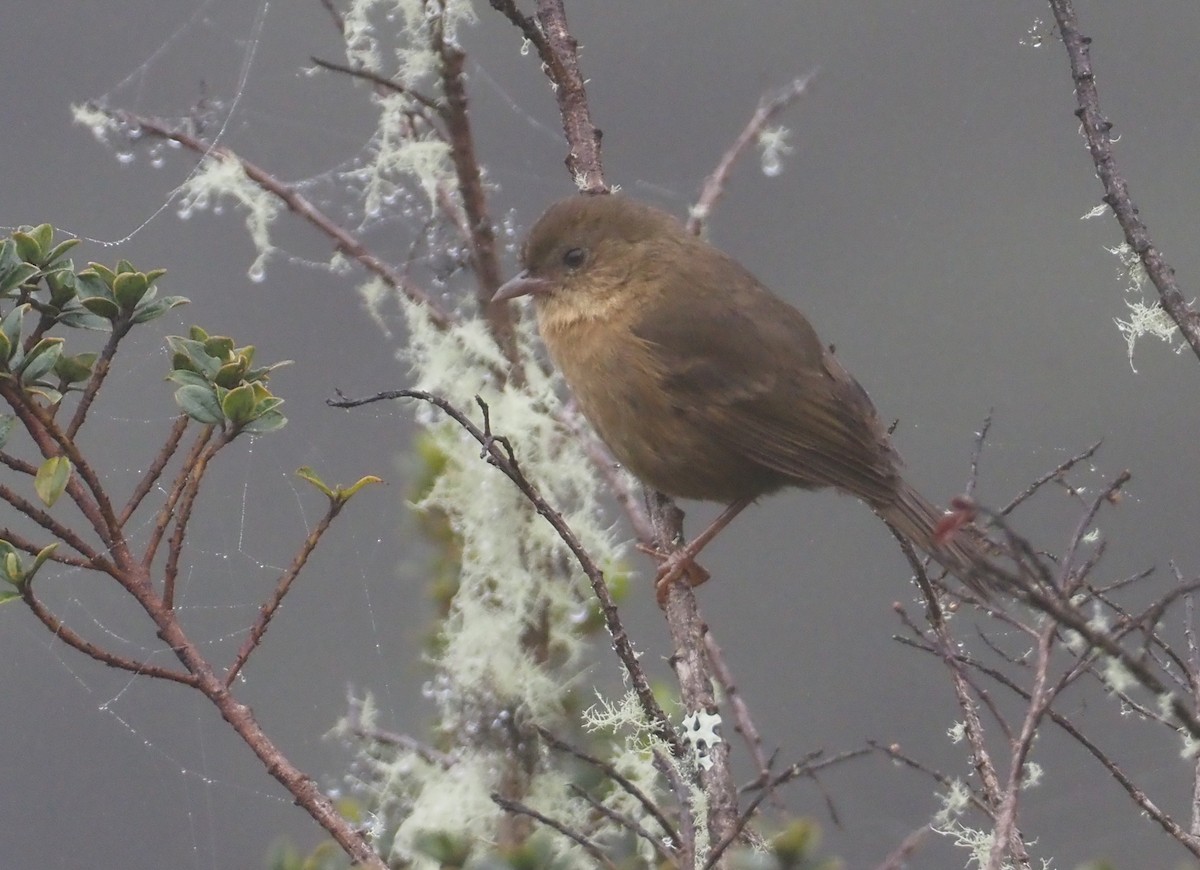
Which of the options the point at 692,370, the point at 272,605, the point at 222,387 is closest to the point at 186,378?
the point at 222,387

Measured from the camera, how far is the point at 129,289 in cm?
127

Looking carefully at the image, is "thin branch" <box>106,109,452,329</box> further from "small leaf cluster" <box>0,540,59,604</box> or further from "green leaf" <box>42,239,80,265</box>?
"small leaf cluster" <box>0,540,59,604</box>

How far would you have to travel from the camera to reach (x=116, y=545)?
122 cm

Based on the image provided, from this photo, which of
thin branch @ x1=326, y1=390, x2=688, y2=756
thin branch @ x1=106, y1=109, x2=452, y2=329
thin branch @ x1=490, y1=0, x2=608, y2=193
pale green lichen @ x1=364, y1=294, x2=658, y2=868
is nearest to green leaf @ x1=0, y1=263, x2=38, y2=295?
thin branch @ x1=326, y1=390, x2=688, y2=756

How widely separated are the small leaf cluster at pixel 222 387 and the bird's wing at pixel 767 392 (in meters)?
1.41

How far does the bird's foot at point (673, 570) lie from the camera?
2385 mm

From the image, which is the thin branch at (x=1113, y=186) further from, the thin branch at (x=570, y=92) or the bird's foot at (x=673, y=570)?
the bird's foot at (x=673, y=570)

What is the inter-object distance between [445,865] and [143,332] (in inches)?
59.5

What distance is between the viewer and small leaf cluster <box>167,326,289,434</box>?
49.5 inches

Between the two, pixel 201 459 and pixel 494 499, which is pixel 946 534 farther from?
pixel 494 499

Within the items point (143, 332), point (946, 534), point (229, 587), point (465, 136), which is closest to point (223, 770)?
point (229, 587)

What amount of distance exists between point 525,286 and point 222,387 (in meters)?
1.59

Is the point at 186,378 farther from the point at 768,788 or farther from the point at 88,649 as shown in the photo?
the point at 768,788

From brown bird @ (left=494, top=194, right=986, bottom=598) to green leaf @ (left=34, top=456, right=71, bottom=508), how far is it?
132 cm
